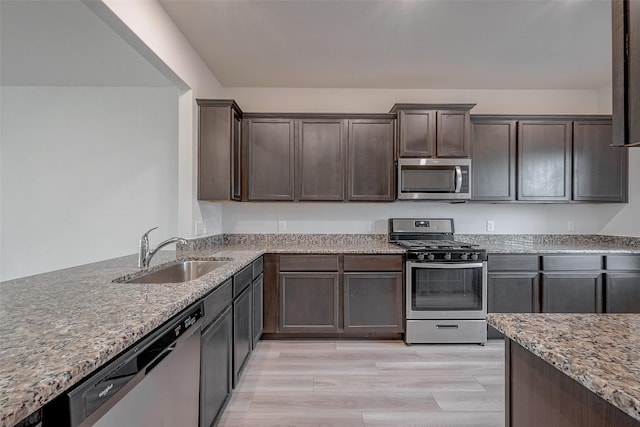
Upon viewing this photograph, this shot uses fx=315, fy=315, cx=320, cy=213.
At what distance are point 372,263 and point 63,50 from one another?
3371 mm

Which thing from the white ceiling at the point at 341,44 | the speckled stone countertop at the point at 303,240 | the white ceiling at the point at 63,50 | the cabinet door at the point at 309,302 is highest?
the white ceiling at the point at 341,44

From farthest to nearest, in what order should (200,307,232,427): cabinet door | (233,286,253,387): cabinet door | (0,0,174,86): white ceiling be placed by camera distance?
(0,0,174,86): white ceiling < (233,286,253,387): cabinet door < (200,307,232,427): cabinet door

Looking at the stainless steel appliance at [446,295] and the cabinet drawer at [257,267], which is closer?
the cabinet drawer at [257,267]

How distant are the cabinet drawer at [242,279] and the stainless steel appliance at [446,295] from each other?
1.50m

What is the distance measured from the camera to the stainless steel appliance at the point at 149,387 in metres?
0.77

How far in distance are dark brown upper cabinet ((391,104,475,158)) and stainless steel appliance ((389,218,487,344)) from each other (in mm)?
1012

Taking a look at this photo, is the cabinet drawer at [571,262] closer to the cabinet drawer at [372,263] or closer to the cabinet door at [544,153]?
the cabinet door at [544,153]

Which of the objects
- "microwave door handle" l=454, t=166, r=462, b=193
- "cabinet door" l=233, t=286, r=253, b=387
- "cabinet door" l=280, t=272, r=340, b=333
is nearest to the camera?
"cabinet door" l=233, t=286, r=253, b=387

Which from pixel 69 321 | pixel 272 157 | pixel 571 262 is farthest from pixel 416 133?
pixel 69 321

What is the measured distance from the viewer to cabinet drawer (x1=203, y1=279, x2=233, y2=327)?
1605 millimetres

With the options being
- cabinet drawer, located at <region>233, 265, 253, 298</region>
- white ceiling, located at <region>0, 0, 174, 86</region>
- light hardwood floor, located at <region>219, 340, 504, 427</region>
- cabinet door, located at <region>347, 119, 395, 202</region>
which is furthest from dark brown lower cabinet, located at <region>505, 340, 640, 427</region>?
white ceiling, located at <region>0, 0, 174, 86</region>

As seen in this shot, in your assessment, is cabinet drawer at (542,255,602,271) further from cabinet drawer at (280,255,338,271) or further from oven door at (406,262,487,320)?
cabinet drawer at (280,255,338,271)

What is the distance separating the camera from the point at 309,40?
8.90 feet

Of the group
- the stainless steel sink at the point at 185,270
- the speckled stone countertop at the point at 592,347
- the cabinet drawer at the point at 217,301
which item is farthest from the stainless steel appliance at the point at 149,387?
the speckled stone countertop at the point at 592,347
